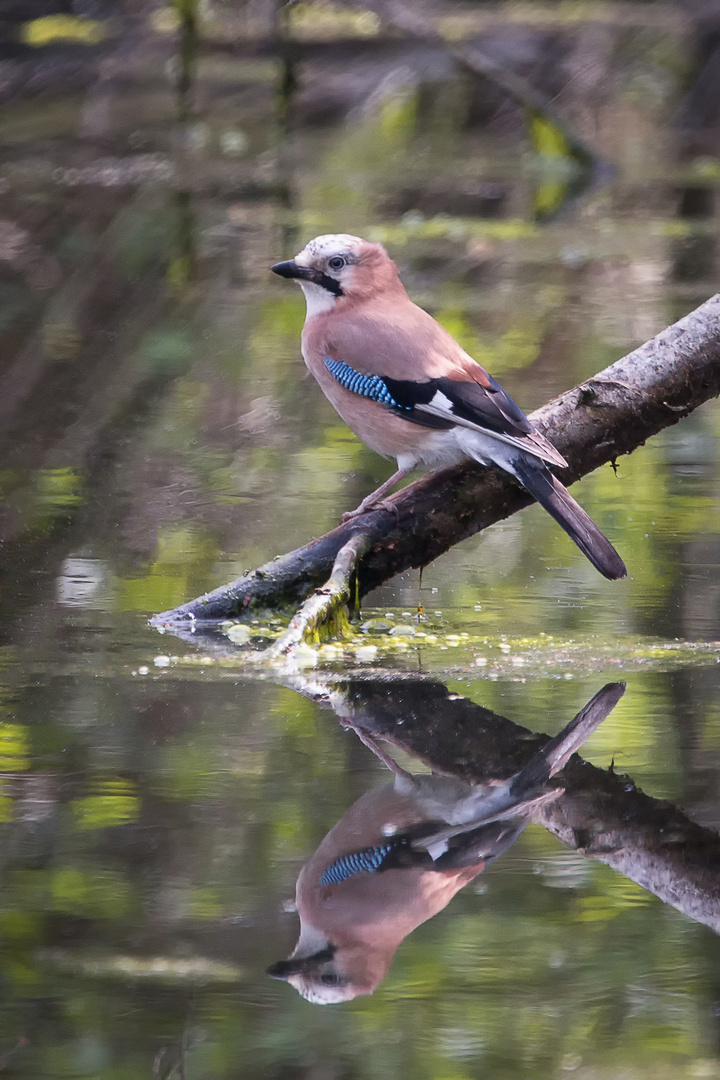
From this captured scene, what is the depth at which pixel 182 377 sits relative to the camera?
8.54 metres

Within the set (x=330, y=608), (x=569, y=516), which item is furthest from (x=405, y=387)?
(x=330, y=608)

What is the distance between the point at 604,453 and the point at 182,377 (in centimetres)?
382

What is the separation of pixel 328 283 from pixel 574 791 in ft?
7.76

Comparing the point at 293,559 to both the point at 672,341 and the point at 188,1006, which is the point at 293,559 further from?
the point at 188,1006

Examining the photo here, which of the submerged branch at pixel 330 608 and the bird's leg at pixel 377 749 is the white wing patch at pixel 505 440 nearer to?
the submerged branch at pixel 330 608

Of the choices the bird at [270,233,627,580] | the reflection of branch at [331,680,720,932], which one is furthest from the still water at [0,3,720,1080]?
the bird at [270,233,627,580]

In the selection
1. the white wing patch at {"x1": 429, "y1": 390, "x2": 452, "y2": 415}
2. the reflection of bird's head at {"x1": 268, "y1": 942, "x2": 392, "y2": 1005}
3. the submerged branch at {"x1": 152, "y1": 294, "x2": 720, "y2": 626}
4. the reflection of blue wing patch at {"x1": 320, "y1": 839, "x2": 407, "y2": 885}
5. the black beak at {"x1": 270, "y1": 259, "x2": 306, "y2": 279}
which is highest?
the reflection of bird's head at {"x1": 268, "y1": 942, "x2": 392, "y2": 1005}

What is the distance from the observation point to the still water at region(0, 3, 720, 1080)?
271cm

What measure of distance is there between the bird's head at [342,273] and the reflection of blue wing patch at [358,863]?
2517 mm

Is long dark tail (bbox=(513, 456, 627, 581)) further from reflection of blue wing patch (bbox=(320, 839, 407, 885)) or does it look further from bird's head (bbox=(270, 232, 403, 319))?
reflection of blue wing patch (bbox=(320, 839, 407, 885))

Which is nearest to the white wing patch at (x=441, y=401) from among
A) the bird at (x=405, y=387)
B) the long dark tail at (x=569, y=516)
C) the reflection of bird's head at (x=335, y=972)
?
the bird at (x=405, y=387)

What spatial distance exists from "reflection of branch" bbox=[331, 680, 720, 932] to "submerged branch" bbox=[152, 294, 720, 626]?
2.36 ft

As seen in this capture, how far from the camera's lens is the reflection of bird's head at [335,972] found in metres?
2.78

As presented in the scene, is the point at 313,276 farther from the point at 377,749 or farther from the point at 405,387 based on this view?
the point at 377,749
